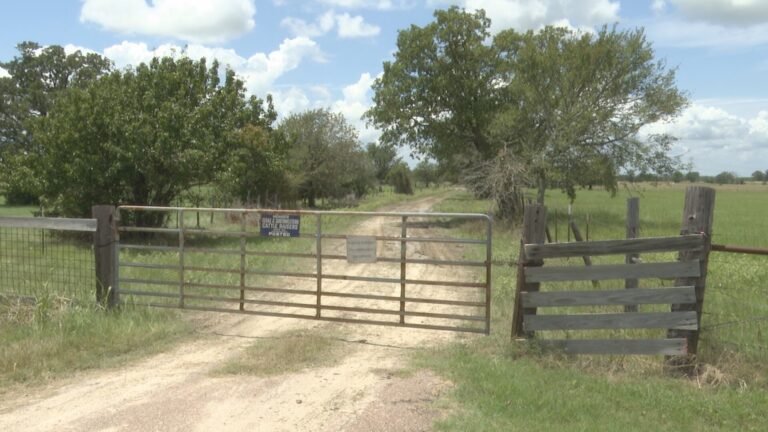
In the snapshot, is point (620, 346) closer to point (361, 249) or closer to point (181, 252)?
point (361, 249)

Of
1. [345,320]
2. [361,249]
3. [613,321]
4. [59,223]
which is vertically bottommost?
[345,320]

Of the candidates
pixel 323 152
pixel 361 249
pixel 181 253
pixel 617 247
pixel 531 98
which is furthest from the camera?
pixel 323 152

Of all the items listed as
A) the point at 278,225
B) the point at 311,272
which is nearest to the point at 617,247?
the point at 278,225

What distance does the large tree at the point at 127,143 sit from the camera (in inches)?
732

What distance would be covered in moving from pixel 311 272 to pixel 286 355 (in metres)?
6.63

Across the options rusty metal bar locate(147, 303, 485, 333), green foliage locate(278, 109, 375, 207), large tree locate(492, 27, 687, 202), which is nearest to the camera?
rusty metal bar locate(147, 303, 485, 333)

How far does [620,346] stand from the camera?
6887 millimetres

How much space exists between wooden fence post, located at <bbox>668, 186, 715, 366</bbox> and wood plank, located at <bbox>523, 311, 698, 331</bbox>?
0.10m

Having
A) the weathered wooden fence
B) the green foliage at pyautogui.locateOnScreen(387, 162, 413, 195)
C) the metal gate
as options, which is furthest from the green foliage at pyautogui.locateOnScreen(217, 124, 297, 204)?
the green foliage at pyautogui.locateOnScreen(387, 162, 413, 195)

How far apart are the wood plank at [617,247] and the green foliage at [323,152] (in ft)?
108

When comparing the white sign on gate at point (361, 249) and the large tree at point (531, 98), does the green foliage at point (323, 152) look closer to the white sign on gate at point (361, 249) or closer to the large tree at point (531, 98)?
the large tree at point (531, 98)

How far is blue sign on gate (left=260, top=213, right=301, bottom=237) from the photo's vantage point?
8812 mm

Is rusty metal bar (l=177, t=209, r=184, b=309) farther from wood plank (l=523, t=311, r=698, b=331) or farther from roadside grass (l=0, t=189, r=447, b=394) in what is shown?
wood plank (l=523, t=311, r=698, b=331)

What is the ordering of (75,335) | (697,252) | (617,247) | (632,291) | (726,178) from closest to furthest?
1. (697,252)
2. (632,291)
3. (617,247)
4. (75,335)
5. (726,178)
